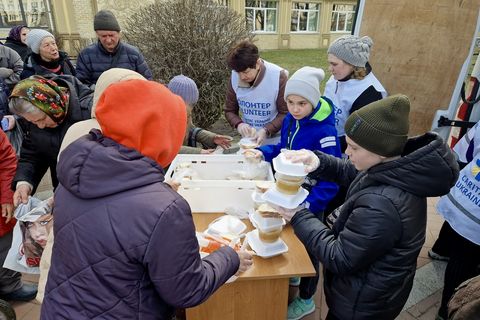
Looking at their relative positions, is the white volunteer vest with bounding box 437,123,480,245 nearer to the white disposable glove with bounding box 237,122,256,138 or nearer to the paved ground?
the paved ground

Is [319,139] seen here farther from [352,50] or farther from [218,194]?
[352,50]

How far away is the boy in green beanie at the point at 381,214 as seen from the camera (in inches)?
52.2

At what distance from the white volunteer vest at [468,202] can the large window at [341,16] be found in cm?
2854

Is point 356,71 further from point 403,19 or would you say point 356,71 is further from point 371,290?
point 371,290

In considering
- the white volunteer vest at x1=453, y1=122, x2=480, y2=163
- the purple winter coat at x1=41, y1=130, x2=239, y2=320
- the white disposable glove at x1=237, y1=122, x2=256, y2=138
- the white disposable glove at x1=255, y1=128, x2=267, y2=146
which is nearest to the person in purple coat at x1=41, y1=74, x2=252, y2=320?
the purple winter coat at x1=41, y1=130, x2=239, y2=320

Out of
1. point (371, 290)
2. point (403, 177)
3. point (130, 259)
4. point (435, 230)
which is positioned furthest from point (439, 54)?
point (130, 259)

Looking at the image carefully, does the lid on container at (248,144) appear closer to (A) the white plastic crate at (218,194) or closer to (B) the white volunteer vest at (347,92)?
(A) the white plastic crate at (218,194)

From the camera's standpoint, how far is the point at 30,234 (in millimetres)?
2002

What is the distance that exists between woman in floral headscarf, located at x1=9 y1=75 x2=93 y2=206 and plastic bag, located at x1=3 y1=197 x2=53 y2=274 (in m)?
0.23

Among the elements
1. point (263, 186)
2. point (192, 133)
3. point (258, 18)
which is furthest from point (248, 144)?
point (258, 18)

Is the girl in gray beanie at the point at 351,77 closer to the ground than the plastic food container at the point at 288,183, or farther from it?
farther from it

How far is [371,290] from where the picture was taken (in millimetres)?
1493

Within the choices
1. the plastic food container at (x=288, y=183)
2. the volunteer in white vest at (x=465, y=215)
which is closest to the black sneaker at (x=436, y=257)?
the volunteer in white vest at (x=465, y=215)

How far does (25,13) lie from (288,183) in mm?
17530
